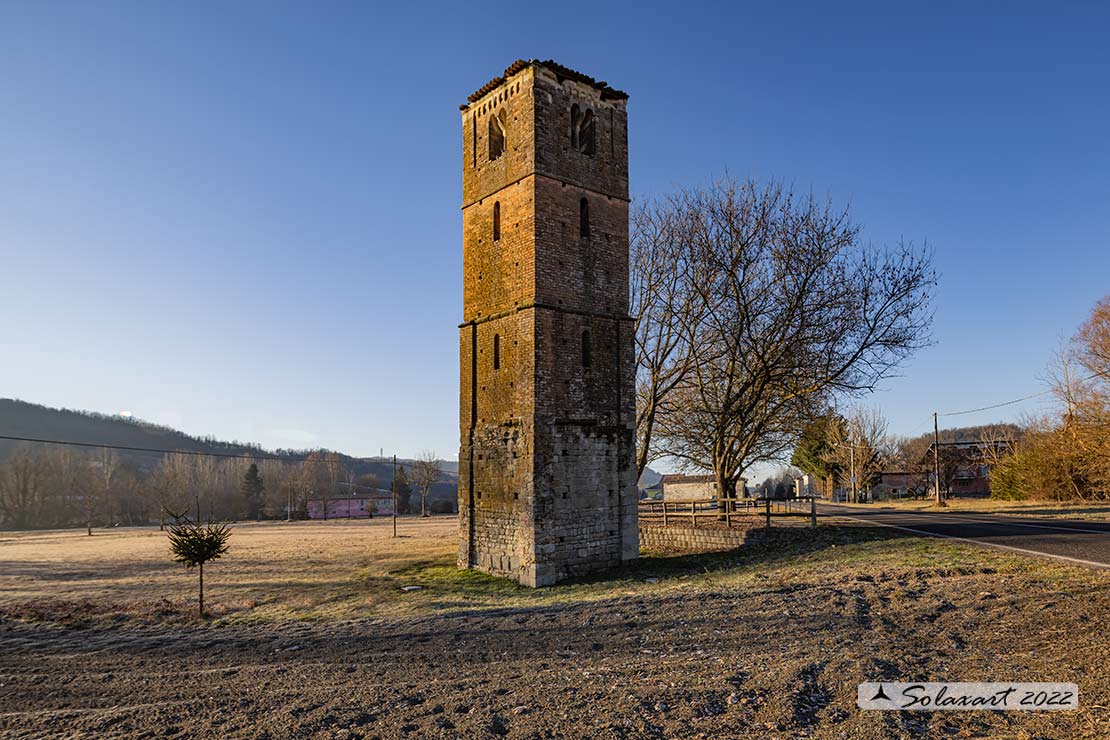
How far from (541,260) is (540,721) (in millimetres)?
12994

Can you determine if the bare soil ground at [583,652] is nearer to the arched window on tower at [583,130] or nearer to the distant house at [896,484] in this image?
the arched window on tower at [583,130]

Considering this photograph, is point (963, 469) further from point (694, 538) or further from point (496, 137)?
point (496, 137)

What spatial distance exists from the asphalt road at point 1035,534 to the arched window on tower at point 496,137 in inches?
683

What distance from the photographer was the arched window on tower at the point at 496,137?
20703mm

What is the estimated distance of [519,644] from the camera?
11.4 metres

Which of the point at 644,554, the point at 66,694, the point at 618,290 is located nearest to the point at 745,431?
the point at 644,554

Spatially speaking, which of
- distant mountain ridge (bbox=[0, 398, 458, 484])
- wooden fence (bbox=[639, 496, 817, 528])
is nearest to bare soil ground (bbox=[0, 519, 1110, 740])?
wooden fence (bbox=[639, 496, 817, 528])

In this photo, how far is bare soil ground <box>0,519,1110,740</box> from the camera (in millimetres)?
7727

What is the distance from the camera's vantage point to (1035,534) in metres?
18.3

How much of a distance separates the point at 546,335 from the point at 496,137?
23.0 ft

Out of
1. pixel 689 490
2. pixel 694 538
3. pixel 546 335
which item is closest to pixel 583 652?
pixel 546 335

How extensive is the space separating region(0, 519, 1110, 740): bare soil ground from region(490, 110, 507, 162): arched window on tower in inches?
504

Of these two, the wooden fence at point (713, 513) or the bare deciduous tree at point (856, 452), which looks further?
the bare deciduous tree at point (856, 452)

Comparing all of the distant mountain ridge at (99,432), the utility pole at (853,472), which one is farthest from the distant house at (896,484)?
the distant mountain ridge at (99,432)
